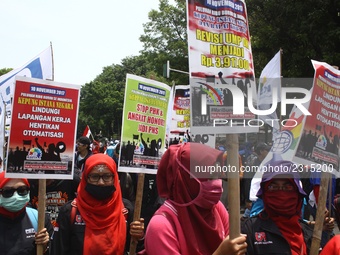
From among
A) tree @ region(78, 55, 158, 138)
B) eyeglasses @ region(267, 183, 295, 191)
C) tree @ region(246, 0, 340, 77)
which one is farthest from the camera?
tree @ region(78, 55, 158, 138)

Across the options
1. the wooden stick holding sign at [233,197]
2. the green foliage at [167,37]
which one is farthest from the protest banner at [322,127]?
the green foliage at [167,37]

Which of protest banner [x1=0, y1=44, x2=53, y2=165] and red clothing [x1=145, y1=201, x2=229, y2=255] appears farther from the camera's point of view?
protest banner [x1=0, y1=44, x2=53, y2=165]

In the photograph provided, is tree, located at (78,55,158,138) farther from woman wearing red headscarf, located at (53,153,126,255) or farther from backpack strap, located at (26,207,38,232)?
woman wearing red headscarf, located at (53,153,126,255)

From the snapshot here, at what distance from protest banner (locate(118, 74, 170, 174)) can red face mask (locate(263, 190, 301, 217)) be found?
5.03 feet

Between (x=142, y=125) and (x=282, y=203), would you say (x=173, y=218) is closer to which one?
(x=282, y=203)

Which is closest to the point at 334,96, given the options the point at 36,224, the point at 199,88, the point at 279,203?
the point at 279,203

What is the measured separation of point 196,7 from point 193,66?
303 millimetres

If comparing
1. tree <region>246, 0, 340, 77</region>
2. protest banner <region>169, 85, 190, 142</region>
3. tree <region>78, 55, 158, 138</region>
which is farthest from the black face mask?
tree <region>78, 55, 158, 138</region>

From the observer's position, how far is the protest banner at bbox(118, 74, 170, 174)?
4246 millimetres

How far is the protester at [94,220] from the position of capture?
11.6 ft

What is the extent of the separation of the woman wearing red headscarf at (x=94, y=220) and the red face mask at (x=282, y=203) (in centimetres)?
125

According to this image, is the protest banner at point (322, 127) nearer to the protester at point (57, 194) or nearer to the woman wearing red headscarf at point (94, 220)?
the woman wearing red headscarf at point (94, 220)

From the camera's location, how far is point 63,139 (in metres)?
4.00

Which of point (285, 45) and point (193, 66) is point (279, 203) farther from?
point (285, 45)
